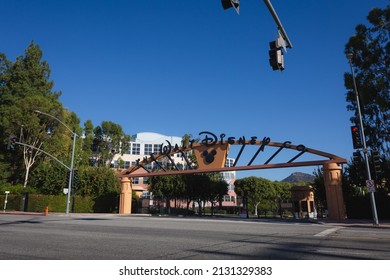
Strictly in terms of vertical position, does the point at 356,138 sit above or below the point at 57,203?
above

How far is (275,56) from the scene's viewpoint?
330 inches

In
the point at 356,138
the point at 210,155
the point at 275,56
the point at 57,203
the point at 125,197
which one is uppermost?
the point at 210,155

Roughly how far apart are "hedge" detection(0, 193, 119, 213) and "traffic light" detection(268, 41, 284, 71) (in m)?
34.1

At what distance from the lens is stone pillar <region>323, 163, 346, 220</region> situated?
24.1 m

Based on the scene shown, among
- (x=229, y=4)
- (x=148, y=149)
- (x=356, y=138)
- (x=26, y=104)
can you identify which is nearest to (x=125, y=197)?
(x=26, y=104)

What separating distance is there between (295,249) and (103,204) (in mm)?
34486

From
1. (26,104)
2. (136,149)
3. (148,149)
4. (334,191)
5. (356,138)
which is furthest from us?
(148,149)

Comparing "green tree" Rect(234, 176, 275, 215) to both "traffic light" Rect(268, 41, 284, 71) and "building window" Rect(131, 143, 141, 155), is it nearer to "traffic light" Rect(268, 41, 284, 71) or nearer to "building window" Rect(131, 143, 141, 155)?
"building window" Rect(131, 143, 141, 155)

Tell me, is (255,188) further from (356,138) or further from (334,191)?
Result: (356,138)

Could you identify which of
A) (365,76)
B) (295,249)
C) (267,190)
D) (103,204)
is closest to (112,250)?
(295,249)

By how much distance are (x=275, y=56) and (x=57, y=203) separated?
1385 inches

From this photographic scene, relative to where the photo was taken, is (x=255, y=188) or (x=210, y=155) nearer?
(x=210, y=155)

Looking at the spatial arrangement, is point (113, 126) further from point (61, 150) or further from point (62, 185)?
point (62, 185)

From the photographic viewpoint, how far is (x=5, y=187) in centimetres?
3903
